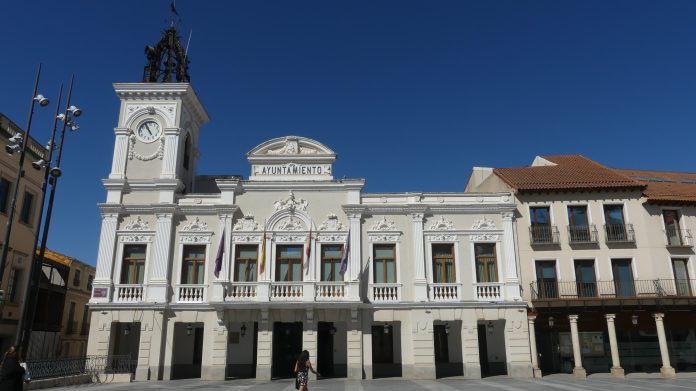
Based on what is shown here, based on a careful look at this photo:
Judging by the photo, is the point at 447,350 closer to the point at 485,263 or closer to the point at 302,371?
the point at 485,263

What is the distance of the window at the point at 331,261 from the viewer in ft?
85.4

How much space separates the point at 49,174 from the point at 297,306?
11.8m

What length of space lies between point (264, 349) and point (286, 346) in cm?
269

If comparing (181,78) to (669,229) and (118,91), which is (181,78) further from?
(669,229)

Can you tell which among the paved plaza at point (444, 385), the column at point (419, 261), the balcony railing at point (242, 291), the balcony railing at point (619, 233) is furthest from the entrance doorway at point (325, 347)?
the balcony railing at point (619, 233)

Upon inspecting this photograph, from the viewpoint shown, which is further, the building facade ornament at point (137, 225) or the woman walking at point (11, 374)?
the building facade ornament at point (137, 225)

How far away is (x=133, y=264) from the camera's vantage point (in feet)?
85.5

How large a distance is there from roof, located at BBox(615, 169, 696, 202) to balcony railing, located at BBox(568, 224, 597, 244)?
339cm

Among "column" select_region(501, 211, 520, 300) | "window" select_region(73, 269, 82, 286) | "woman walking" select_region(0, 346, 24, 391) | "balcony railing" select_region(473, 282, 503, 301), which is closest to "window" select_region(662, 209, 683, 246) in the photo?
"column" select_region(501, 211, 520, 300)

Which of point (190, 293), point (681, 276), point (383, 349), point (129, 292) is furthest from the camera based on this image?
point (383, 349)

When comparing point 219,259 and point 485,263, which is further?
point 485,263

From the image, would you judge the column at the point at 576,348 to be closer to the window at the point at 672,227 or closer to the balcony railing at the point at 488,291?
the balcony railing at the point at 488,291

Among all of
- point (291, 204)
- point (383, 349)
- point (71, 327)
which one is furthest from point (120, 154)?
point (383, 349)

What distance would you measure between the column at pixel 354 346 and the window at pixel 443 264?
14.7 feet
